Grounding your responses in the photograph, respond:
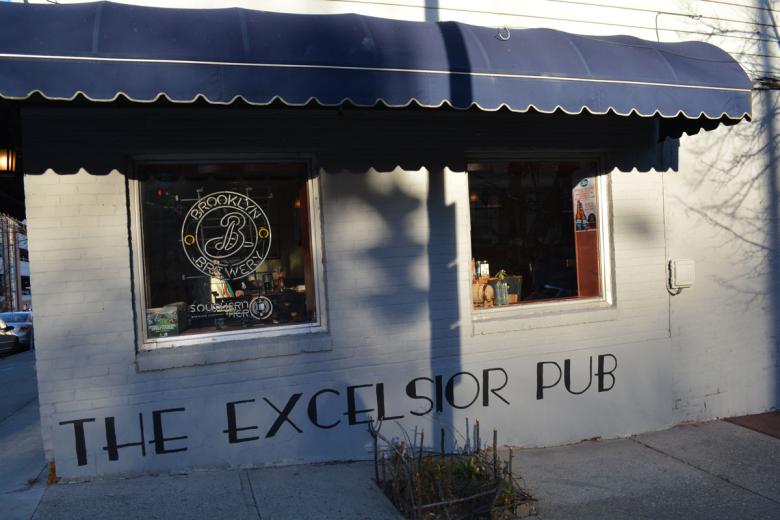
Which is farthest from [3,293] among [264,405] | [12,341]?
[264,405]

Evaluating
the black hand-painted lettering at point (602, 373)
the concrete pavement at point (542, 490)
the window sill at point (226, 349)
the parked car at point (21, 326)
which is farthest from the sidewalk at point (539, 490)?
the parked car at point (21, 326)

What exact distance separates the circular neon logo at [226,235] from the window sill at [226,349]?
57cm

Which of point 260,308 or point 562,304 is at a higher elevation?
point 260,308

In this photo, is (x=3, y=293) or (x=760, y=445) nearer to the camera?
(x=760, y=445)

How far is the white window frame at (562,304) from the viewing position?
19.8 ft

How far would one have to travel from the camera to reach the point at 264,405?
532 cm

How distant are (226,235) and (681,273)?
4291mm

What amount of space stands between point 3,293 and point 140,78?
60.1 metres

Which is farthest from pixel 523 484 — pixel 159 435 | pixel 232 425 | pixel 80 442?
pixel 80 442

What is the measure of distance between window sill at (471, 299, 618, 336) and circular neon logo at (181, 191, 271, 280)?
1975mm

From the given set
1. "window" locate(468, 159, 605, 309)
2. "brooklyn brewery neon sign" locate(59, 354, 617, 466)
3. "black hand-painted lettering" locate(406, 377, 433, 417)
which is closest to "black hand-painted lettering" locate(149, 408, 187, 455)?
"brooklyn brewery neon sign" locate(59, 354, 617, 466)

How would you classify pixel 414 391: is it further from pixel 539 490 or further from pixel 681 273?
pixel 681 273

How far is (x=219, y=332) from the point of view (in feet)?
17.8

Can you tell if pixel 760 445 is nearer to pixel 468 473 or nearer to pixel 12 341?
pixel 468 473
